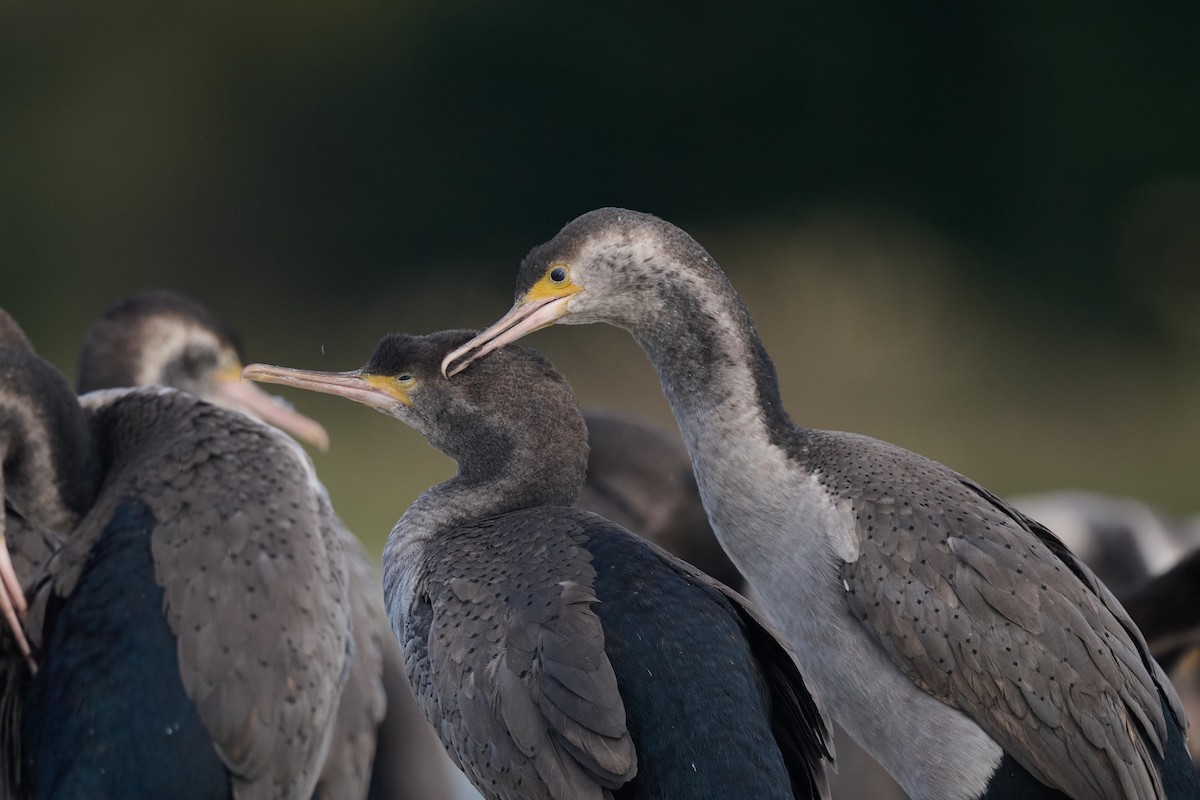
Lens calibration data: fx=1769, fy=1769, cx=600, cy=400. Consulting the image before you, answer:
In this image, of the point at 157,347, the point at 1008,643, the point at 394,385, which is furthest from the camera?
the point at 157,347

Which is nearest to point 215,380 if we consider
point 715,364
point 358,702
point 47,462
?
point 358,702

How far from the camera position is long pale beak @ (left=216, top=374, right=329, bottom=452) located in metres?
5.14

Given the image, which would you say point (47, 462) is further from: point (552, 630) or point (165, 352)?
point (165, 352)

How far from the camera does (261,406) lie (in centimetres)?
531

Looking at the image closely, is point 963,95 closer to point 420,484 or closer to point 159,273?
point 420,484

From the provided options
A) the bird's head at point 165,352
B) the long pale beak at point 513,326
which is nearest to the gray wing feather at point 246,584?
the long pale beak at point 513,326

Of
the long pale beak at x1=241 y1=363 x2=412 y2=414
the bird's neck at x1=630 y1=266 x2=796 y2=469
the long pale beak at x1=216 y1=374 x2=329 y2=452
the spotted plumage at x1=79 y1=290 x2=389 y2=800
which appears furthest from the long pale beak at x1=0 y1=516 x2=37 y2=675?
the long pale beak at x1=216 y1=374 x2=329 y2=452

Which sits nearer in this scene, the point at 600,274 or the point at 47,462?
the point at 600,274

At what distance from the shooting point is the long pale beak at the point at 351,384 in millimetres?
3223

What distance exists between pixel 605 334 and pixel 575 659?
20.3ft

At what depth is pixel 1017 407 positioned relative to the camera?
30.4ft

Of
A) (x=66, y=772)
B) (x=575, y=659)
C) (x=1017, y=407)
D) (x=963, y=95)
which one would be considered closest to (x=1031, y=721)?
(x=575, y=659)

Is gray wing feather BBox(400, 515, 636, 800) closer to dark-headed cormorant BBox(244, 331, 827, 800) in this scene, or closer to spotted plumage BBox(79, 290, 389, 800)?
dark-headed cormorant BBox(244, 331, 827, 800)

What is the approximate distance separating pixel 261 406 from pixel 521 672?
282 cm
